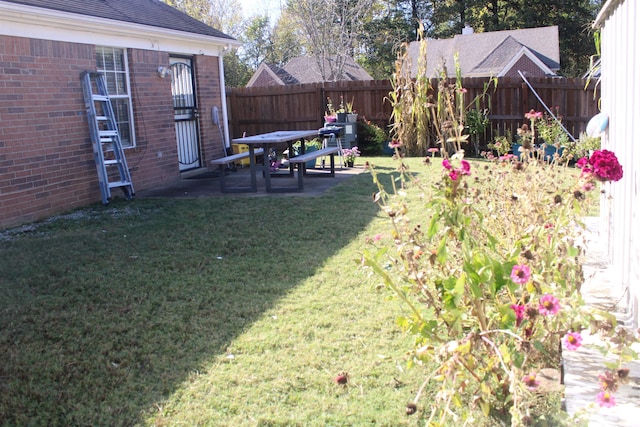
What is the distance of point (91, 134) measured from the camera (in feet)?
29.4

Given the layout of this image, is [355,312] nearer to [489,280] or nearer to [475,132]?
[489,280]

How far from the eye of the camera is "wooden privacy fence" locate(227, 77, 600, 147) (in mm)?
13039

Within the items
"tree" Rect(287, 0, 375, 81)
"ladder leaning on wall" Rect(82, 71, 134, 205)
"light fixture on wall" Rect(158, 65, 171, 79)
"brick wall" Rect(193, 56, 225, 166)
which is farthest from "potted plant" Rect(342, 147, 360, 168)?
"tree" Rect(287, 0, 375, 81)

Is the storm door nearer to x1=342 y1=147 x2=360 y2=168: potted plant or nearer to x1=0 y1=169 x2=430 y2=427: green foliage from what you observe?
x1=342 y1=147 x2=360 y2=168: potted plant

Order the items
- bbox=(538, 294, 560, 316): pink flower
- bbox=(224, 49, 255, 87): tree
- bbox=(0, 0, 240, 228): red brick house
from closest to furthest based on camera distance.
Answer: bbox=(538, 294, 560, 316): pink flower → bbox=(0, 0, 240, 228): red brick house → bbox=(224, 49, 255, 87): tree

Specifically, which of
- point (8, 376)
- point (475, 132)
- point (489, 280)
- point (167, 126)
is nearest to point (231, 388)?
point (8, 376)

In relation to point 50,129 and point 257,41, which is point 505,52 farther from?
point 50,129

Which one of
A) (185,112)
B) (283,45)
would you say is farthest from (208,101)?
(283,45)

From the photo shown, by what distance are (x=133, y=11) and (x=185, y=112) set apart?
2100 mm

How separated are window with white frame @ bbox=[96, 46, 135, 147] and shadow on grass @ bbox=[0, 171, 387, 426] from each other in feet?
7.34

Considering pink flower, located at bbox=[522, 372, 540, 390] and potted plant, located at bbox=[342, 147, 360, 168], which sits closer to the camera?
pink flower, located at bbox=[522, 372, 540, 390]

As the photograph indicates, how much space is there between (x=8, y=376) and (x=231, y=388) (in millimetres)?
1264

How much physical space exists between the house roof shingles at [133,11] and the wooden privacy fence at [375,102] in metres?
3.30

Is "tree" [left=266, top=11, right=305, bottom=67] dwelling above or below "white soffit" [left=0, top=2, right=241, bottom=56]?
above
